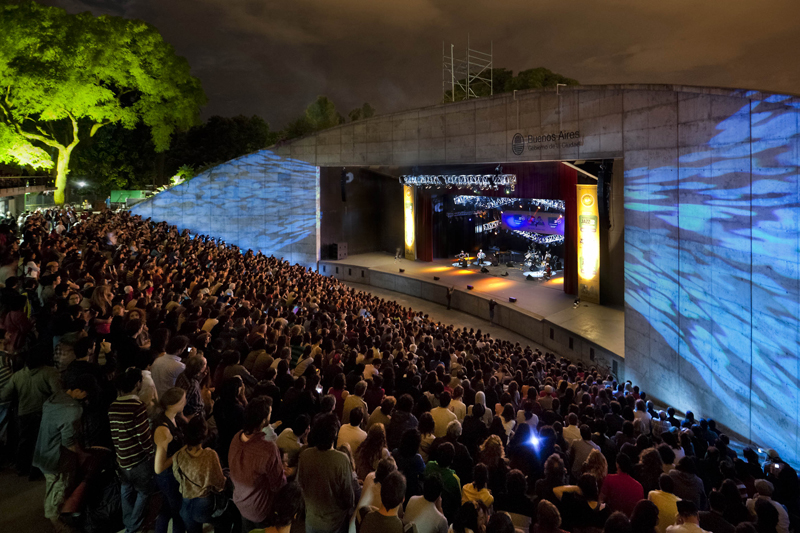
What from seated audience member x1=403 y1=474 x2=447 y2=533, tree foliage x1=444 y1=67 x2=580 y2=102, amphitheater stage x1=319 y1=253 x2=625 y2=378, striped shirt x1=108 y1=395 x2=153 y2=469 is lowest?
amphitheater stage x1=319 y1=253 x2=625 y2=378

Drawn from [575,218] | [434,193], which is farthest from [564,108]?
[434,193]

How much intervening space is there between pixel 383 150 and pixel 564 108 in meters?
9.39

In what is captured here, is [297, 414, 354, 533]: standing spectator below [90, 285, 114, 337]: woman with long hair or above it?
below

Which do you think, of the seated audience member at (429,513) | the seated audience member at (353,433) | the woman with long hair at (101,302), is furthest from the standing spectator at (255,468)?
the woman with long hair at (101,302)

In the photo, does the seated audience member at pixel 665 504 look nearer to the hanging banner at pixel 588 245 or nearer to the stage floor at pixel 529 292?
the stage floor at pixel 529 292

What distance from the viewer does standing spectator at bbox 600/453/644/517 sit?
3.79 metres

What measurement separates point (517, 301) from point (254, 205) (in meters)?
15.2

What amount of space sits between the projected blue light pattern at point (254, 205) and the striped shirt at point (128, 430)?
22235mm

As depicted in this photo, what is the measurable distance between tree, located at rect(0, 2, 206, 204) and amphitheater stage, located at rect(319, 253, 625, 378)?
50.7 feet

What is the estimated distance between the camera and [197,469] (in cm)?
336

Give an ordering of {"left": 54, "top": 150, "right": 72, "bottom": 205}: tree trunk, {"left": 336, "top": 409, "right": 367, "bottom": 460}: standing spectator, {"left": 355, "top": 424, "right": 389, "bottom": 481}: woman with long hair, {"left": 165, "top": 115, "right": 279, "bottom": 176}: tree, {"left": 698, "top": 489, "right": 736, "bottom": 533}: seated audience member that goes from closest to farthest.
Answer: {"left": 698, "top": 489, "right": 736, "bottom": 533}: seated audience member → {"left": 355, "top": 424, "right": 389, "bottom": 481}: woman with long hair → {"left": 336, "top": 409, "right": 367, "bottom": 460}: standing spectator → {"left": 54, "top": 150, "right": 72, "bottom": 205}: tree trunk → {"left": 165, "top": 115, "right": 279, "bottom": 176}: tree

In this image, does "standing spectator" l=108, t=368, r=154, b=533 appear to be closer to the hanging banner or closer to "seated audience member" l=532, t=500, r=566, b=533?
"seated audience member" l=532, t=500, r=566, b=533

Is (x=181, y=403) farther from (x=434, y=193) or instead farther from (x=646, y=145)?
(x=434, y=193)

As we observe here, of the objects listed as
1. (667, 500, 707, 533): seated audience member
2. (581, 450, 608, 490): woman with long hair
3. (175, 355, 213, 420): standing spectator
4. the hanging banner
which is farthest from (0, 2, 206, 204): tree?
(667, 500, 707, 533): seated audience member
